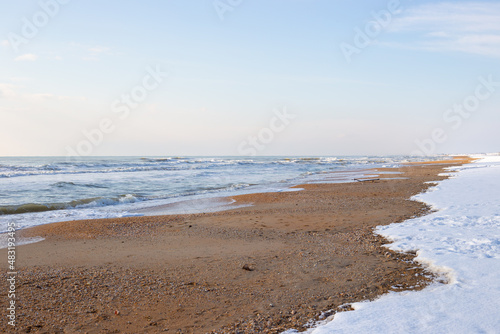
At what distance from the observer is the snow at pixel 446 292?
3.43m

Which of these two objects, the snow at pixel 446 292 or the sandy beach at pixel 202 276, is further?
the sandy beach at pixel 202 276

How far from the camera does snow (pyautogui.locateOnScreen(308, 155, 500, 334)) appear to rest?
3.43 m

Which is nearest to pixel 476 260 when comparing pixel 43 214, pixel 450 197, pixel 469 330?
pixel 469 330

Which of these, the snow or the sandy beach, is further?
the sandy beach

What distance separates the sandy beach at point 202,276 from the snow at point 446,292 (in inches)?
11.3

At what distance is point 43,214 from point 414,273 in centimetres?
1214

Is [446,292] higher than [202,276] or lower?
higher

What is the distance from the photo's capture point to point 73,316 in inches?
162

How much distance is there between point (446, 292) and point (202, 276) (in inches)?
129

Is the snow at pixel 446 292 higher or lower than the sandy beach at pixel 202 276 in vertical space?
higher

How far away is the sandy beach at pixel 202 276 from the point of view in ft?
13.2

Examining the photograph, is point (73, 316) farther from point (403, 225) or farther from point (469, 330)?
point (403, 225)

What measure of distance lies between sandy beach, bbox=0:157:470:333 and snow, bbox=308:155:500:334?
288 millimetres

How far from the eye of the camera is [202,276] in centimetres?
542
